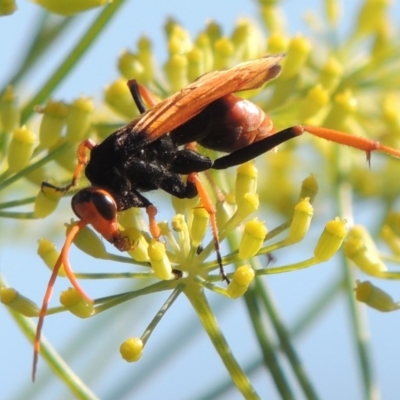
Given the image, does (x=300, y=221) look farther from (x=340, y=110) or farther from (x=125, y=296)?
(x=340, y=110)

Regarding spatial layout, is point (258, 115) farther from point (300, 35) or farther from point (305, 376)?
point (305, 376)

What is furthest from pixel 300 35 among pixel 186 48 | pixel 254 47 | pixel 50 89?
pixel 50 89

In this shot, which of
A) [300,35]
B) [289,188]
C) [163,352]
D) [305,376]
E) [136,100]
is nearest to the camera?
[305,376]

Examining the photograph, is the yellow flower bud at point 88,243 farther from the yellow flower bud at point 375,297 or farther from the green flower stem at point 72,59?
the yellow flower bud at point 375,297

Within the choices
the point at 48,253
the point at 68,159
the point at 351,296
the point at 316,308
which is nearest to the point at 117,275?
the point at 48,253

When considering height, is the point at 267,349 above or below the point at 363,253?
below

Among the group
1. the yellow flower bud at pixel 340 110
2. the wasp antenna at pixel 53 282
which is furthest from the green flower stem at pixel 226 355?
the yellow flower bud at pixel 340 110

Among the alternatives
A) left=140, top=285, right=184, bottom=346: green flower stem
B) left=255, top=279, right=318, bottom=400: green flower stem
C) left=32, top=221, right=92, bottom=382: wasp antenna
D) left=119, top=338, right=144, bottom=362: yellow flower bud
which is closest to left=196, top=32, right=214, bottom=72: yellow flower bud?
left=255, top=279, right=318, bottom=400: green flower stem
